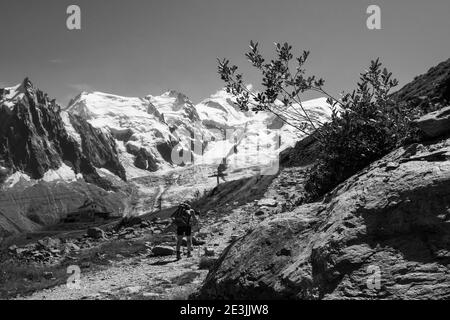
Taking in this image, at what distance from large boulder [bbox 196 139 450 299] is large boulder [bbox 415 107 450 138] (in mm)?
471

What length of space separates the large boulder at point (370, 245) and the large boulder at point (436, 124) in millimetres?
471

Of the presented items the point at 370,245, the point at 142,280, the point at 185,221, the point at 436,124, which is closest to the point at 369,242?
the point at 370,245

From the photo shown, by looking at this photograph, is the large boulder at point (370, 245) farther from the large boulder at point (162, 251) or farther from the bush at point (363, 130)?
the large boulder at point (162, 251)

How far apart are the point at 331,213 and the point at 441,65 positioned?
192 ft

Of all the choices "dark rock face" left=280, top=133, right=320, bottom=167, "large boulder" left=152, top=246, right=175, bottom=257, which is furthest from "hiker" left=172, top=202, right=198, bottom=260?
"dark rock face" left=280, top=133, right=320, bottom=167

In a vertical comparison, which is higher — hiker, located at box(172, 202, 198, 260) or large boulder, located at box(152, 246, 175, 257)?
hiker, located at box(172, 202, 198, 260)

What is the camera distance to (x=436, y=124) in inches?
367

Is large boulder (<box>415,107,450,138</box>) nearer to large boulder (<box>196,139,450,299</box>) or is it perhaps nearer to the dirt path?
large boulder (<box>196,139,450,299</box>)

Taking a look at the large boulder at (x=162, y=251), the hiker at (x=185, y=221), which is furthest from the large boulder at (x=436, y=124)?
Result: the large boulder at (x=162, y=251)

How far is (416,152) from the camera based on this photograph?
919 centimetres

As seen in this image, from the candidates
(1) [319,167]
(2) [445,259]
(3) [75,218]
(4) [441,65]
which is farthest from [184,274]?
(3) [75,218]

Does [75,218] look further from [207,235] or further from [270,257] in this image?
[270,257]

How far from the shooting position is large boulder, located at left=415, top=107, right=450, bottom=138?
9180 mm
